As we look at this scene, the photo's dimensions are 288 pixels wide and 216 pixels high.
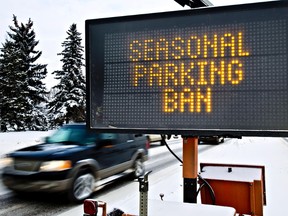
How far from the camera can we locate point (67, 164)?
625cm

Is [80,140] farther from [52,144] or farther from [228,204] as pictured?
[228,204]

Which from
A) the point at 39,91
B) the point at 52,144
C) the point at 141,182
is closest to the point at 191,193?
the point at 141,182

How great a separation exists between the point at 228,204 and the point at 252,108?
1765mm

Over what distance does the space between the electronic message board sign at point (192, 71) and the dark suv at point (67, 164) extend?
4.17 metres

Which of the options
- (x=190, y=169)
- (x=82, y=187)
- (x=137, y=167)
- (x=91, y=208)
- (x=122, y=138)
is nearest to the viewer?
(x=91, y=208)

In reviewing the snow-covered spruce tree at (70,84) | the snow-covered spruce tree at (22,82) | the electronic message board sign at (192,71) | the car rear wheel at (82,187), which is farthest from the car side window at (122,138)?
the snow-covered spruce tree at (22,82)

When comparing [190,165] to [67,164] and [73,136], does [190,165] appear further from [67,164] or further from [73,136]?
[73,136]

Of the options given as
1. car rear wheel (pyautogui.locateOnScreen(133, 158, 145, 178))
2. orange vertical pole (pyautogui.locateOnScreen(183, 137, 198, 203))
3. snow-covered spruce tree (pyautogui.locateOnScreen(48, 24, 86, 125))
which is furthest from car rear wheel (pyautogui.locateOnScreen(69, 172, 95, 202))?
snow-covered spruce tree (pyautogui.locateOnScreen(48, 24, 86, 125))

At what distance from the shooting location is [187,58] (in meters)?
2.24

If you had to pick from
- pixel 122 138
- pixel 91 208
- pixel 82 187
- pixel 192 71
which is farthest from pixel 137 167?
pixel 192 71

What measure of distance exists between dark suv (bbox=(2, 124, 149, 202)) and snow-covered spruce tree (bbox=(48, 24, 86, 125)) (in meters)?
28.3

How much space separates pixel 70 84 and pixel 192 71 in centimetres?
3450

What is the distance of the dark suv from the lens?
6188 mm

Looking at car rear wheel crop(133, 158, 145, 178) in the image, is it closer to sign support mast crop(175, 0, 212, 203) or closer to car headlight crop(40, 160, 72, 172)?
car headlight crop(40, 160, 72, 172)
